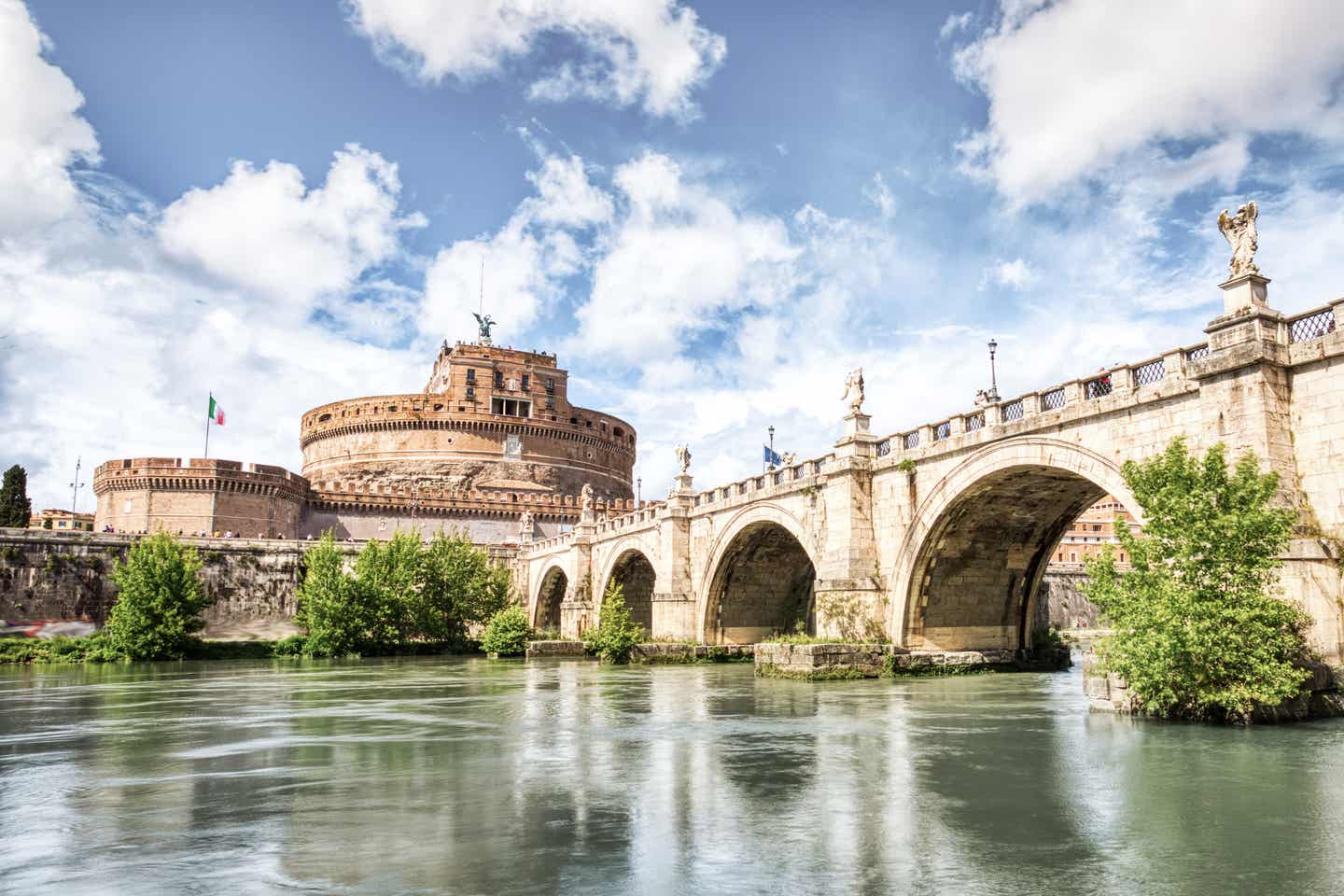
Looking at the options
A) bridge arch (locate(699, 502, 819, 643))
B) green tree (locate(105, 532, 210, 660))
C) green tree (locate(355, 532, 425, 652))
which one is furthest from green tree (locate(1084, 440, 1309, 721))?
green tree (locate(105, 532, 210, 660))

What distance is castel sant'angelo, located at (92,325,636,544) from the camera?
6506 centimetres

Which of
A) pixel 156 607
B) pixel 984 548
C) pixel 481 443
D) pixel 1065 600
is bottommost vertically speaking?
pixel 156 607

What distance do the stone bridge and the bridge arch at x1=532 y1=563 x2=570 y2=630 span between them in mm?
10979

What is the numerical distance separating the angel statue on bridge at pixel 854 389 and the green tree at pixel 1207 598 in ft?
47.2

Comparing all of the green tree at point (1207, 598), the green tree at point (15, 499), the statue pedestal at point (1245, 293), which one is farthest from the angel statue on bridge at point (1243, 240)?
the green tree at point (15, 499)

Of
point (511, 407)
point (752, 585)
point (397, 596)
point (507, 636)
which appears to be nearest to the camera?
point (752, 585)

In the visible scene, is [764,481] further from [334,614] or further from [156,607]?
[156,607]

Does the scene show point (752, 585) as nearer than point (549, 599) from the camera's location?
Yes

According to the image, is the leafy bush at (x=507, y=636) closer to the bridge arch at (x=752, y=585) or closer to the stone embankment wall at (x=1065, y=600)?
the bridge arch at (x=752, y=585)

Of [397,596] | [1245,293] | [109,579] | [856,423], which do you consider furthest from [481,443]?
[1245,293]

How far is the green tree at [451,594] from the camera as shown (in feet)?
175

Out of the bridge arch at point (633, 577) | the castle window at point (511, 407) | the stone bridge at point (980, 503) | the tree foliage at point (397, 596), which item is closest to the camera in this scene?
the stone bridge at point (980, 503)

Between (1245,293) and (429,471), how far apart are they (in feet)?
235

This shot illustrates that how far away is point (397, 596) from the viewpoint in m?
51.6
